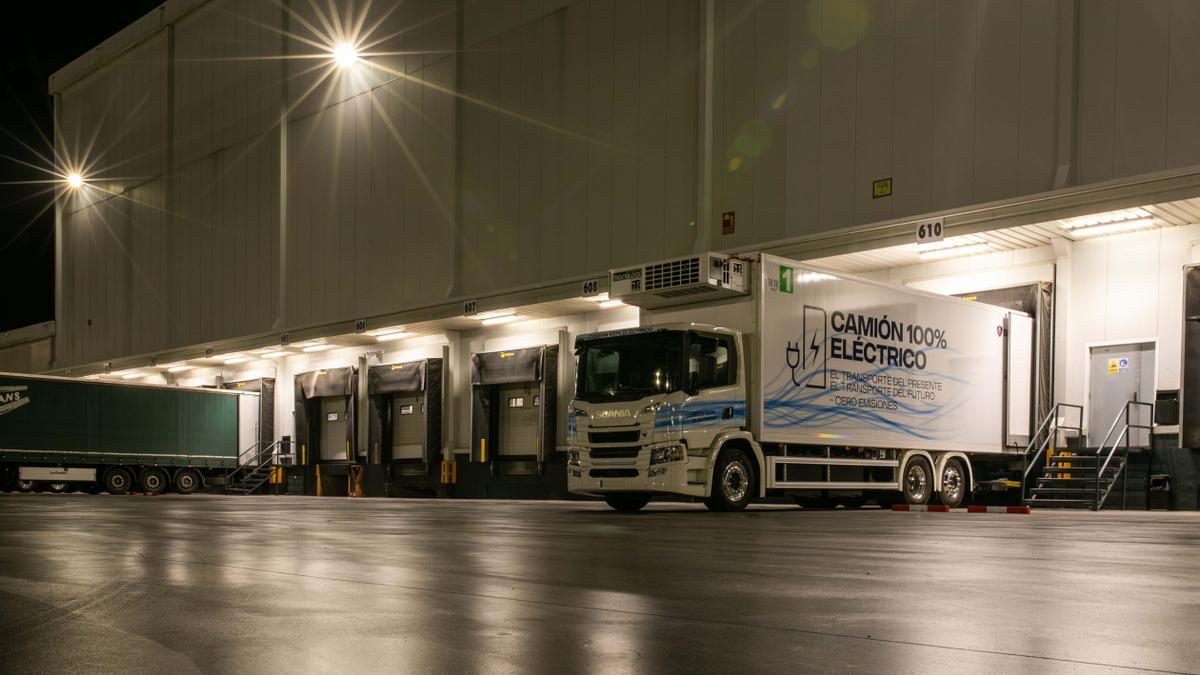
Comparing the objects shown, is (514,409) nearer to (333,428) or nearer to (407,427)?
(407,427)

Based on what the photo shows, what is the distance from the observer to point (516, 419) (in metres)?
29.1

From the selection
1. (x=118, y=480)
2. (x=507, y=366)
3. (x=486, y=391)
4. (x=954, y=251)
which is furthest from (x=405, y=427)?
(x=954, y=251)

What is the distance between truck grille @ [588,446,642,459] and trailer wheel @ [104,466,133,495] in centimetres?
2187

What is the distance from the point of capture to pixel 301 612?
15.6 ft

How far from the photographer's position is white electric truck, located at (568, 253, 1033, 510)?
16.0 metres

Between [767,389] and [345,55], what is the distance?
21955 mm

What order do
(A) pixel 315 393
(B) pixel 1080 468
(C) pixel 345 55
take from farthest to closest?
(A) pixel 315 393 < (C) pixel 345 55 < (B) pixel 1080 468

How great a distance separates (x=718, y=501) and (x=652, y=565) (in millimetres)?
9281

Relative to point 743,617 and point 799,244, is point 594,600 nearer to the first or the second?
point 743,617

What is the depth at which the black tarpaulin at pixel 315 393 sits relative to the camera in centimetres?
3366

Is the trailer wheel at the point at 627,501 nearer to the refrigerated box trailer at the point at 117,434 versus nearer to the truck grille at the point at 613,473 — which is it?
the truck grille at the point at 613,473

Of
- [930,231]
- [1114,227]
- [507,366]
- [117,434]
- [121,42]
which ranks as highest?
[121,42]

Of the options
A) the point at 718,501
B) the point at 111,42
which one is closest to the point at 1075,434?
the point at 718,501

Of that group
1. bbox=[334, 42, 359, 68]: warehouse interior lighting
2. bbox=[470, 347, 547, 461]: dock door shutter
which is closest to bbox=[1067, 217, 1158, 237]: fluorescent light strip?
bbox=[470, 347, 547, 461]: dock door shutter
